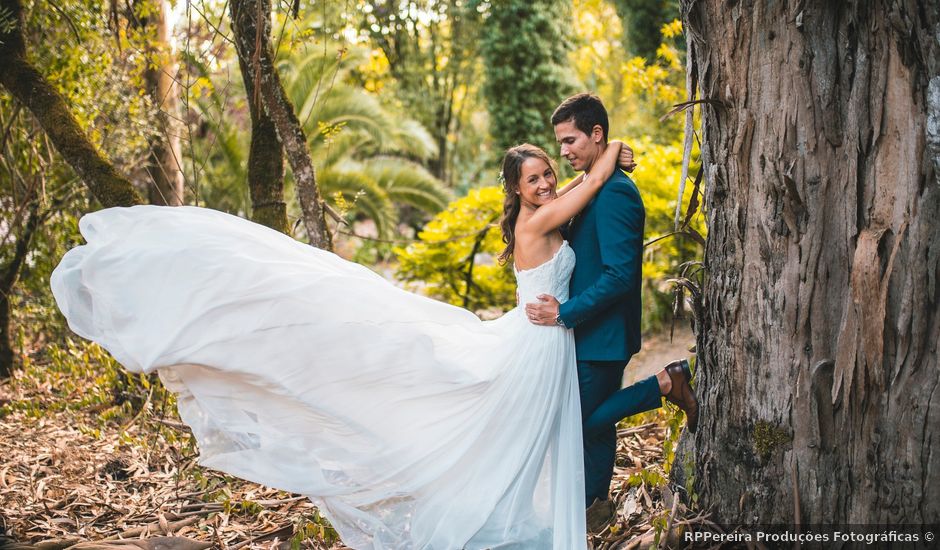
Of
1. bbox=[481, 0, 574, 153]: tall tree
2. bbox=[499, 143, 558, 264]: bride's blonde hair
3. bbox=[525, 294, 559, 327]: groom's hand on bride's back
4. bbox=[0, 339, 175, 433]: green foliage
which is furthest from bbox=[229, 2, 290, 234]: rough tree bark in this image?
bbox=[481, 0, 574, 153]: tall tree

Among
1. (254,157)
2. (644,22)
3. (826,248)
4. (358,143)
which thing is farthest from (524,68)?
(826,248)

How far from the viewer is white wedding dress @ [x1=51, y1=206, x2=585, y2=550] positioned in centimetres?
324

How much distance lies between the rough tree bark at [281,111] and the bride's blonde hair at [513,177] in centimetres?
160

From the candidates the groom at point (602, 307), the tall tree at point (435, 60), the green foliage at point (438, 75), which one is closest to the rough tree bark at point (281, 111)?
the groom at point (602, 307)

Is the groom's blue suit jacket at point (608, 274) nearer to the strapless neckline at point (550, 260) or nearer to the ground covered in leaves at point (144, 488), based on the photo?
the strapless neckline at point (550, 260)

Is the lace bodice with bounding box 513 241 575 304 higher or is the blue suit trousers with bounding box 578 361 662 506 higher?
the lace bodice with bounding box 513 241 575 304

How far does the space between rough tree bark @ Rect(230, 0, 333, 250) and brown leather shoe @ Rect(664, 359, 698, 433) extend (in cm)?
251

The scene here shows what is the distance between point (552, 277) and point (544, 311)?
0.18 metres

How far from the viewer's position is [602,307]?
3451 millimetres

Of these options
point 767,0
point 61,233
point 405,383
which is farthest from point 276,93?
point 61,233

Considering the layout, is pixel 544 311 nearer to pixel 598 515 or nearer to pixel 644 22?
pixel 598 515

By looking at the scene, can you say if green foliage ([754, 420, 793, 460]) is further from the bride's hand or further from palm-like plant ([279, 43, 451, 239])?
palm-like plant ([279, 43, 451, 239])

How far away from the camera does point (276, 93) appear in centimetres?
481

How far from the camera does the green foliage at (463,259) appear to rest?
8.38 metres
